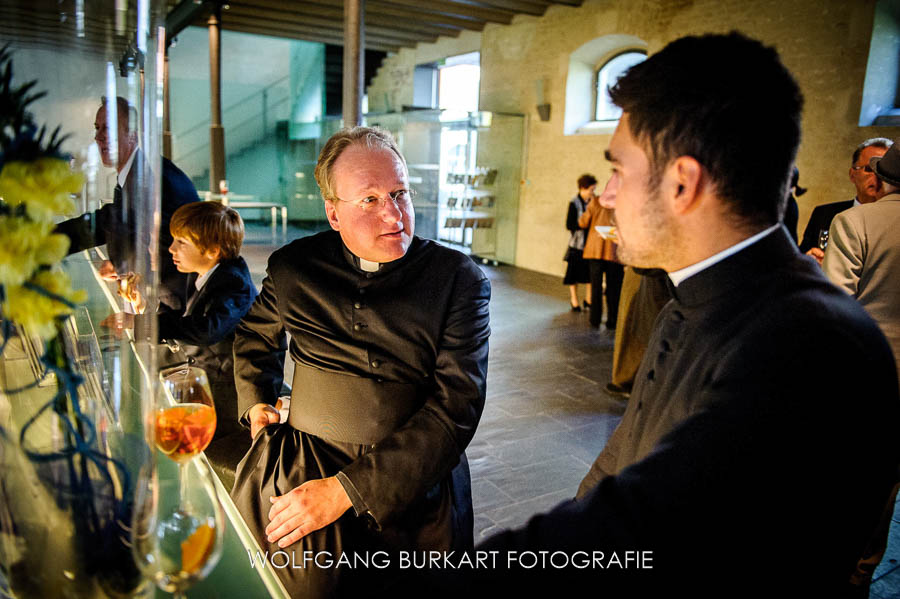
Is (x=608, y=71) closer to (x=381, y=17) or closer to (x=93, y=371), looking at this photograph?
(x=381, y=17)

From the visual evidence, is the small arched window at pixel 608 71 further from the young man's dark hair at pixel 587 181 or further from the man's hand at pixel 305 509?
the man's hand at pixel 305 509

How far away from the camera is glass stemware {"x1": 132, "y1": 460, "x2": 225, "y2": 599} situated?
84cm

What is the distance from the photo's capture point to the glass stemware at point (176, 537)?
84 centimetres

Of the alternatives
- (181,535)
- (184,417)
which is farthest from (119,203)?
(184,417)

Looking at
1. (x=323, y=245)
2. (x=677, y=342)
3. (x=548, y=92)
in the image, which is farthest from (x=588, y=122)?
(x=677, y=342)

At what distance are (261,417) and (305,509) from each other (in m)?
0.48

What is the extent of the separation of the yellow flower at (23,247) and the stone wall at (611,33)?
4651 millimetres

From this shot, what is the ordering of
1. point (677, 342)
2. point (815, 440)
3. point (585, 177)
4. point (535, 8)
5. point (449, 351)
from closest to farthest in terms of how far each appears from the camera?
point (815, 440), point (677, 342), point (449, 351), point (585, 177), point (535, 8)

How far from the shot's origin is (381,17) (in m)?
12.1

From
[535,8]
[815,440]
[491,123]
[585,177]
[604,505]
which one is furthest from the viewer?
[491,123]

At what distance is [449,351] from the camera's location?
1.80 m

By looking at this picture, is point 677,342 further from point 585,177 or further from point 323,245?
point 585,177

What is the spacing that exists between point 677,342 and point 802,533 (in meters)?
0.36

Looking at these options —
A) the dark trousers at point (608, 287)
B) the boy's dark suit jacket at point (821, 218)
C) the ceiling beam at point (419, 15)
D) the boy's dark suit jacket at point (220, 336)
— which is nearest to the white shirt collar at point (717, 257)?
the boy's dark suit jacket at point (220, 336)
